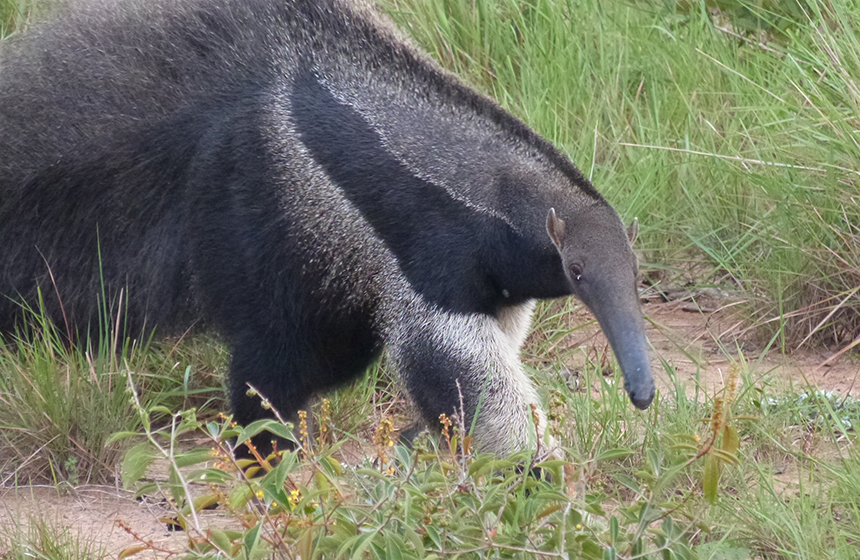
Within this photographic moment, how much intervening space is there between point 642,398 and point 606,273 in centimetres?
43

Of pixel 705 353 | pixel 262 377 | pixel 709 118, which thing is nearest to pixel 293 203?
pixel 262 377

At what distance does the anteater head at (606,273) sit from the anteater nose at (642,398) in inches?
2.4

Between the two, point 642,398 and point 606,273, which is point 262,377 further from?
point 642,398

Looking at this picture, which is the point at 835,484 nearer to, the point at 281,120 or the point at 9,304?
the point at 281,120

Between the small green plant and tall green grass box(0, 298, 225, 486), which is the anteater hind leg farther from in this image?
the small green plant

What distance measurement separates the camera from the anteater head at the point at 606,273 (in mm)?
3379

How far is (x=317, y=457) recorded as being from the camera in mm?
2570

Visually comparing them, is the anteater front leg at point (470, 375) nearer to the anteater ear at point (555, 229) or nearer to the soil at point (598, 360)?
the anteater ear at point (555, 229)

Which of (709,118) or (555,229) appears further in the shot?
(709,118)

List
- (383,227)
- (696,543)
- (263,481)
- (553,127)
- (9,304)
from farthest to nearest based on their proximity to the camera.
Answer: (553,127) < (9,304) < (383,227) < (696,543) < (263,481)

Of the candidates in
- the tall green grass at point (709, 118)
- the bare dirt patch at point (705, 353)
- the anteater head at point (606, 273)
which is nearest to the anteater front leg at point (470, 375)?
the anteater head at point (606, 273)

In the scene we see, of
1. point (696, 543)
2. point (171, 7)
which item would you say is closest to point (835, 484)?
point (696, 543)

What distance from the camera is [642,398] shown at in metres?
3.21

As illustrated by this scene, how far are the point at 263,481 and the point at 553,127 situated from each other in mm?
3690
